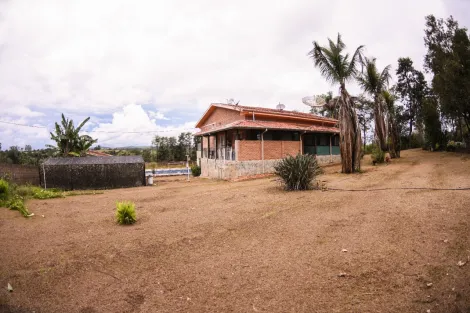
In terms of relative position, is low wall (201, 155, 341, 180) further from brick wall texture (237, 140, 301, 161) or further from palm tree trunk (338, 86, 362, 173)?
palm tree trunk (338, 86, 362, 173)

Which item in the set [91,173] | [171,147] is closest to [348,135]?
[91,173]

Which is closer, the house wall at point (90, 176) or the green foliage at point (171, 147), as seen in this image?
the house wall at point (90, 176)

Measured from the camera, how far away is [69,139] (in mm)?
21500

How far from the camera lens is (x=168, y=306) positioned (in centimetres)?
354

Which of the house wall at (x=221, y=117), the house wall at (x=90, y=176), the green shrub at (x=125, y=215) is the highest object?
the house wall at (x=221, y=117)

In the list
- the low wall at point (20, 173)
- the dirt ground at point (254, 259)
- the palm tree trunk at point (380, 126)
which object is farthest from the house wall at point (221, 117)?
the dirt ground at point (254, 259)

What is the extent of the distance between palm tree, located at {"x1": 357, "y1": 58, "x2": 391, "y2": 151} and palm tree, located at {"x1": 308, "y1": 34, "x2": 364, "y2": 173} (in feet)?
19.7

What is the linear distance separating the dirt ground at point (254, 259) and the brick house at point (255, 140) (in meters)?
9.84

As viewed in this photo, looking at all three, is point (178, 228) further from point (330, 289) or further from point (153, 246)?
point (330, 289)

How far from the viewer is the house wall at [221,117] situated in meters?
21.5

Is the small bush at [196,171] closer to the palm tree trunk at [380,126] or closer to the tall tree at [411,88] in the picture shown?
the palm tree trunk at [380,126]

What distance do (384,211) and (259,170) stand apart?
11678mm

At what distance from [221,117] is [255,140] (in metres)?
6.60

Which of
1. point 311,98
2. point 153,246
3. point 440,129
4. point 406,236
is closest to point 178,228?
point 153,246
